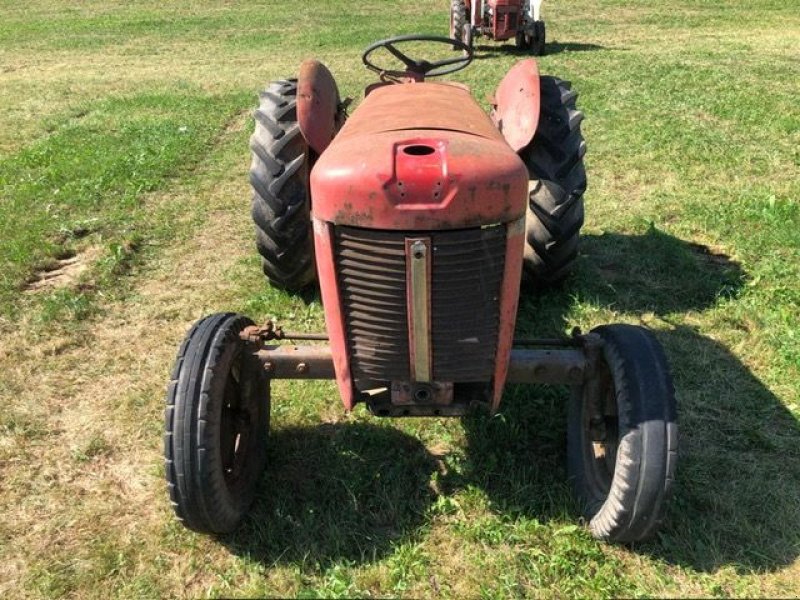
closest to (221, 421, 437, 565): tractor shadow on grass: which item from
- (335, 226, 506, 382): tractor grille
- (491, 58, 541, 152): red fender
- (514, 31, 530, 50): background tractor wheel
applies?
(335, 226, 506, 382): tractor grille

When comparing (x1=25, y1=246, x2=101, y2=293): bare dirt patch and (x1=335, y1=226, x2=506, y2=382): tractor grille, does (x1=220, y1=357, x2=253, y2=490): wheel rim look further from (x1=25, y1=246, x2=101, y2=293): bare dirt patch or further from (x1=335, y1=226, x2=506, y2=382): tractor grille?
(x1=25, y1=246, x2=101, y2=293): bare dirt patch

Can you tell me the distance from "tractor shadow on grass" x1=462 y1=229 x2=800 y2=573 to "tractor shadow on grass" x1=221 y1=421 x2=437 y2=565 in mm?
318

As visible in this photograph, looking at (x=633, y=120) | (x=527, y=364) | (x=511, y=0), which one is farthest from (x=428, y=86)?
(x=511, y=0)

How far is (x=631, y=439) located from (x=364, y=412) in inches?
56.0

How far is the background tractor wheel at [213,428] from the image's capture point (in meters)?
2.67

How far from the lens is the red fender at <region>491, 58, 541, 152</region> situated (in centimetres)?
381

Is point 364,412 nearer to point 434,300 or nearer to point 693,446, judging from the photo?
point 434,300

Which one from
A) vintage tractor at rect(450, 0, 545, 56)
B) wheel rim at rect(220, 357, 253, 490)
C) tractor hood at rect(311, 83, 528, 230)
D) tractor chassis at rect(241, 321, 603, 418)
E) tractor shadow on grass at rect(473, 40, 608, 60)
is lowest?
tractor shadow on grass at rect(473, 40, 608, 60)

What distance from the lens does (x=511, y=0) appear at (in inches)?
557

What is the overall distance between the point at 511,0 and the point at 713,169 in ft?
28.7

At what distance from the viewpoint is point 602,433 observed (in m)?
2.98

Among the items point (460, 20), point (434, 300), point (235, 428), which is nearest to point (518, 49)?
point (460, 20)

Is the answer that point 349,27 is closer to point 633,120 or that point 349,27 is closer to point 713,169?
point 633,120

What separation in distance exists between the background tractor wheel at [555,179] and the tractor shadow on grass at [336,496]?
146 centimetres
